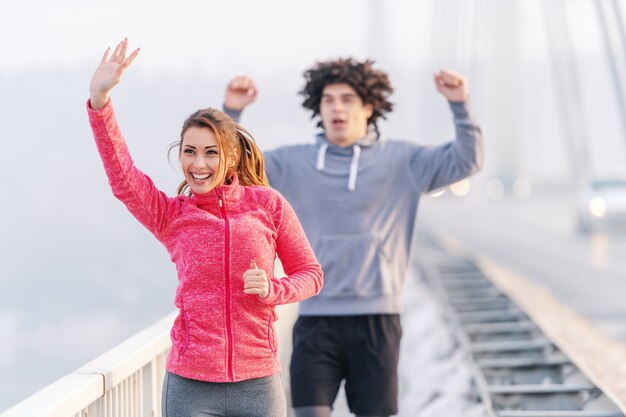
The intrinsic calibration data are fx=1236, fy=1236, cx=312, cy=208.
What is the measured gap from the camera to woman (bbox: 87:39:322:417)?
118 inches

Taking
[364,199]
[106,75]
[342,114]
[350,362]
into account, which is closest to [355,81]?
[342,114]

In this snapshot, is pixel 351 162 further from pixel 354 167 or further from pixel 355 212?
pixel 355 212

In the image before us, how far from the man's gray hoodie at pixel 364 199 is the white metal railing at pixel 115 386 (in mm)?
600

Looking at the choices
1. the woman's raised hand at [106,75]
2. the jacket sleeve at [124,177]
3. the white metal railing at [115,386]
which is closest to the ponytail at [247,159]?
the jacket sleeve at [124,177]

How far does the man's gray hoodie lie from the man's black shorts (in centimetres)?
6

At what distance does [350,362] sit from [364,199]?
60 centimetres

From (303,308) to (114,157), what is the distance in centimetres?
163

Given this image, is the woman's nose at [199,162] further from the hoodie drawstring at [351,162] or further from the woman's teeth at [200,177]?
the hoodie drawstring at [351,162]

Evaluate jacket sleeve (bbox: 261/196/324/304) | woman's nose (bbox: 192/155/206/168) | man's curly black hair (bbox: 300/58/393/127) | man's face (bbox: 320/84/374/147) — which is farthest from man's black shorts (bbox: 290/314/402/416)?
woman's nose (bbox: 192/155/206/168)

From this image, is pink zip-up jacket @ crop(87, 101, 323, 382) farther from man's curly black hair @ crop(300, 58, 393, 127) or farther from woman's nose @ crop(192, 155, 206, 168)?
man's curly black hair @ crop(300, 58, 393, 127)

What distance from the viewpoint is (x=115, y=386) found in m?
3.66

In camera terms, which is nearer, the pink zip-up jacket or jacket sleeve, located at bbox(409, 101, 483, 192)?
the pink zip-up jacket

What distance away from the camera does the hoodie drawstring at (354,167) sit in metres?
4.55

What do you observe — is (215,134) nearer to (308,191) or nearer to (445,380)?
(308,191)
